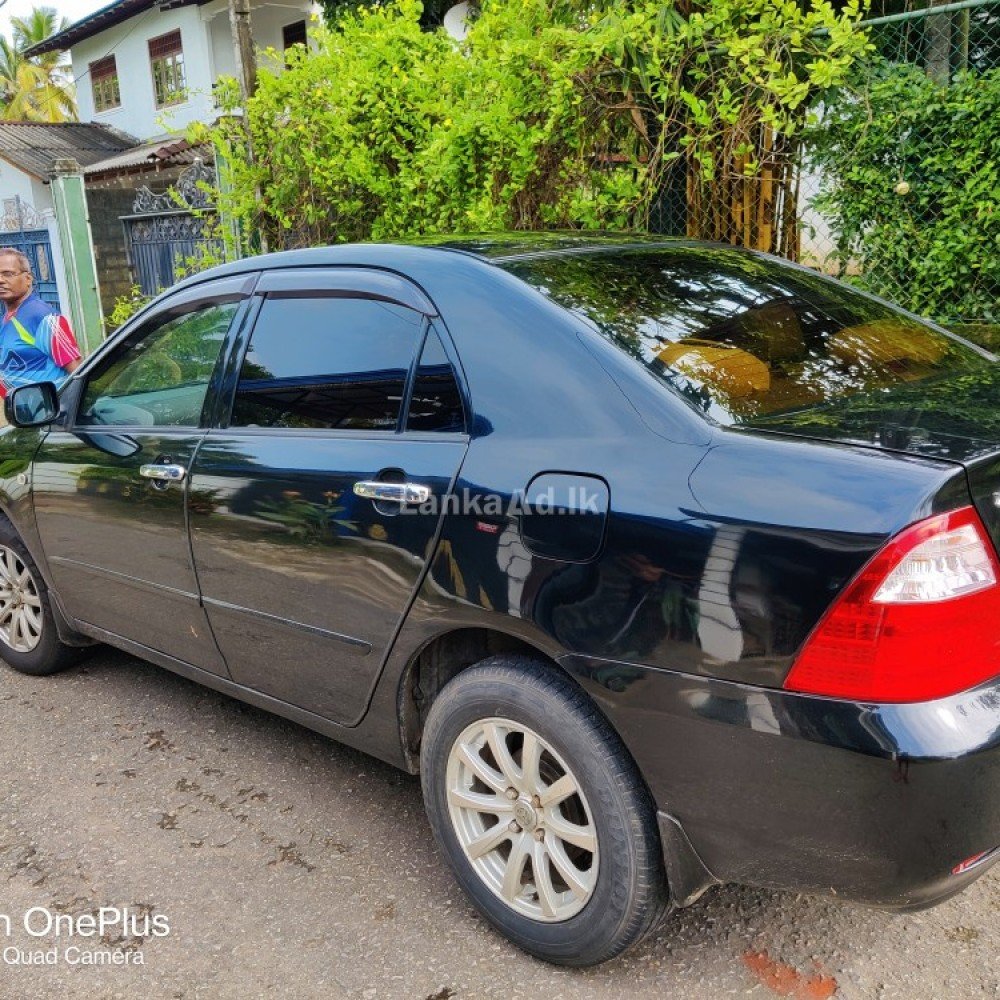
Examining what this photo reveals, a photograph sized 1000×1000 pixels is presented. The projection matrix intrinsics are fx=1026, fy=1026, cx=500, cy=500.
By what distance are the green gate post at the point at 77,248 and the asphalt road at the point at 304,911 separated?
10.1 metres

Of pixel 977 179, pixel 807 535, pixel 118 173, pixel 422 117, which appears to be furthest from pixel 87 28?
pixel 807 535

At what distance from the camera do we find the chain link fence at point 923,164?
441 cm

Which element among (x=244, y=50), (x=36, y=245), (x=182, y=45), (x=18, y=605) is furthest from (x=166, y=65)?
(x=18, y=605)

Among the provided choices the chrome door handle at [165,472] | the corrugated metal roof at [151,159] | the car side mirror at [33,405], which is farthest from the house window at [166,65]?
the chrome door handle at [165,472]

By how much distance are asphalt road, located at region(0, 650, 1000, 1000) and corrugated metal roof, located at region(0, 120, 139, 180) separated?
25.3 m

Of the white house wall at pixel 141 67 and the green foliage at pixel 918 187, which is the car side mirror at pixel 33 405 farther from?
the white house wall at pixel 141 67

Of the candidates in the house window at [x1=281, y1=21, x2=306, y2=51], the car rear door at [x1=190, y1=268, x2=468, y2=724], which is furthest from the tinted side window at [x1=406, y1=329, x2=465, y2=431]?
the house window at [x1=281, y1=21, x2=306, y2=51]

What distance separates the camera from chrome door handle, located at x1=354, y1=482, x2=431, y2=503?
2533 millimetres

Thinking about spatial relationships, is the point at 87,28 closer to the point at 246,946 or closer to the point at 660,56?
the point at 660,56

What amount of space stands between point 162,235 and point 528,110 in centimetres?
688

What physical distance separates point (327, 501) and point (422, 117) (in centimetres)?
421

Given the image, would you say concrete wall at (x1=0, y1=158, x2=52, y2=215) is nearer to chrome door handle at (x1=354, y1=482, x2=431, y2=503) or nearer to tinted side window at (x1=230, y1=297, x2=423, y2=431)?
tinted side window at (x1=230, y1=297, x2=423, y2=431)

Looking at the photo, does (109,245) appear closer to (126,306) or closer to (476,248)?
(126,306)

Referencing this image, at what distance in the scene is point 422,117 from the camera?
626 cm
